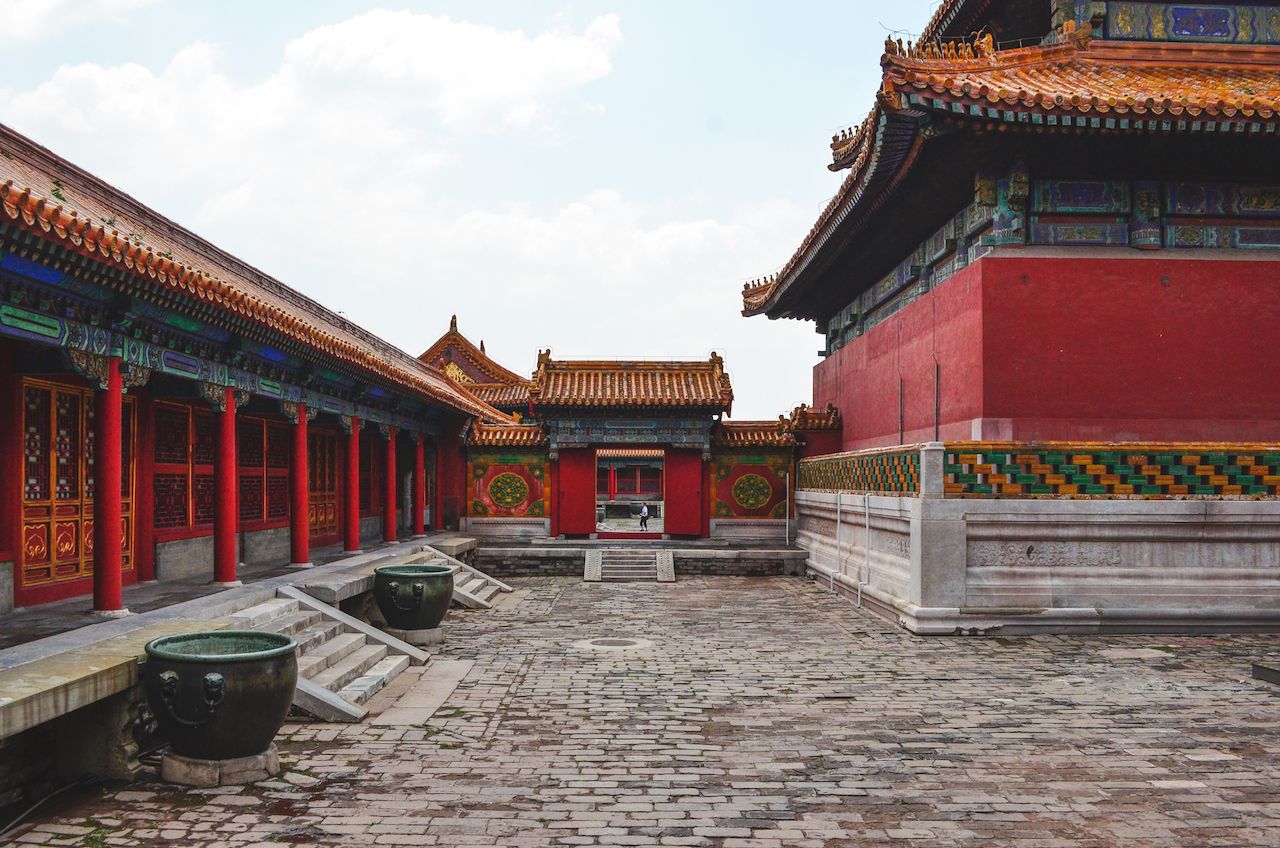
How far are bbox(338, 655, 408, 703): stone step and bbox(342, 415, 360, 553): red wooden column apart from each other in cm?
573

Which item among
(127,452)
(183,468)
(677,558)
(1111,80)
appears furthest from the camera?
(677,558)

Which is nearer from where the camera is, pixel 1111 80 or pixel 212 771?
pixel 212 771

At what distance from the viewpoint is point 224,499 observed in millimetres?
10320

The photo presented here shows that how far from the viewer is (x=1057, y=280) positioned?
38.6 ft

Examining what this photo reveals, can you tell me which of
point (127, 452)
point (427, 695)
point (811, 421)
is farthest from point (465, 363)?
point (427, 695)

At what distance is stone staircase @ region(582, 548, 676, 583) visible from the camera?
1781 cm

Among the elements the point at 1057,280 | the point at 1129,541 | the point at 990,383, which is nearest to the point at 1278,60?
the point at 1057,280

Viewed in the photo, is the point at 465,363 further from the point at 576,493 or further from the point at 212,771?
the point at 212,771

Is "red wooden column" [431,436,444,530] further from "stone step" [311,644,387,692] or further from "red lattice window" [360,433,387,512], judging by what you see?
"stone step" [311,644,387,692]

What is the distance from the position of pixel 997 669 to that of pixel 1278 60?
34.6 ft

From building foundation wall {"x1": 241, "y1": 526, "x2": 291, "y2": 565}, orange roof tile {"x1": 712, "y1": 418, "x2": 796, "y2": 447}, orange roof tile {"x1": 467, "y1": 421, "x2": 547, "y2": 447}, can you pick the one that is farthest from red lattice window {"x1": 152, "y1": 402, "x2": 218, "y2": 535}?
orange roof tile {"x1": 712, "y1": 418, "x2": 796, "y2": 447}

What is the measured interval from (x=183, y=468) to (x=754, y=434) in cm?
Answer: 1240

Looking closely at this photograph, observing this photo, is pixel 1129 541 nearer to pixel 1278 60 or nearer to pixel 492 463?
pixel 1278 60

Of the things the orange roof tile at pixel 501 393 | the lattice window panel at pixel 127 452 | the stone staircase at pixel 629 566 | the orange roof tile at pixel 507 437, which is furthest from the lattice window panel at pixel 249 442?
the orange roof tile at pixel 501 393
